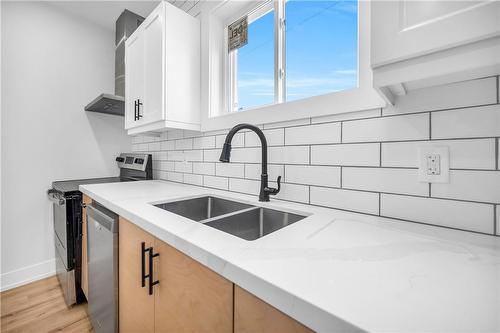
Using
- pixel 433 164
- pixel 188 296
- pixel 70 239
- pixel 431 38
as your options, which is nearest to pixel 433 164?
pixel 433 164

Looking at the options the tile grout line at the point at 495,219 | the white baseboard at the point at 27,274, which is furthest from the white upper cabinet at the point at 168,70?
the white baseboard at the point at 27,274

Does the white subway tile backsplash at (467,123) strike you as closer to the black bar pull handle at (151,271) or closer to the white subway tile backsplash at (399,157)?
the white subway tile backsplash at (399,157)

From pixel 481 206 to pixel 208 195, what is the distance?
121 centimetres

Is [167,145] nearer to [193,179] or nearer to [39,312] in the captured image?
[193,179]

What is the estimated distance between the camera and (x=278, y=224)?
104 cm

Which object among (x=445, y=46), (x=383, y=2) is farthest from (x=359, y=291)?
(x=383, y=2)

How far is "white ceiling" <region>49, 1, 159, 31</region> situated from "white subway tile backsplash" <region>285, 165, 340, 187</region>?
222 centimetres

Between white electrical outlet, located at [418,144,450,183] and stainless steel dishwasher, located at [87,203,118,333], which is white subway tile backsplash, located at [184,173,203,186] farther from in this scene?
white electrical outlet, located at [418,144,450,183]

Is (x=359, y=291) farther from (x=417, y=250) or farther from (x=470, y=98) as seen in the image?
(x=470, y=98)

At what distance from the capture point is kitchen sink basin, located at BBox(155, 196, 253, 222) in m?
1.26

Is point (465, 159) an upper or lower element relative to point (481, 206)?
upper

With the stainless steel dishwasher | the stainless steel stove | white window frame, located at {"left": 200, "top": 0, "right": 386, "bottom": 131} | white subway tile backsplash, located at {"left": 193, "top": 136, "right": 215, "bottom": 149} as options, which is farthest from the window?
the stainless steel stove

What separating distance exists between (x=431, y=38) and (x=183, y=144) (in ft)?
5.55

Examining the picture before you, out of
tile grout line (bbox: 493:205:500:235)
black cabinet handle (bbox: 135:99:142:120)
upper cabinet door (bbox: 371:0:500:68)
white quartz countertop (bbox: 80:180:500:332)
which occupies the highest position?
black cabinet handle (bbox: 135:99:142:120)
